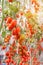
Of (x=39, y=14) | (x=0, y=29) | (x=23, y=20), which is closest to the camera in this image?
(x=0, y=29)

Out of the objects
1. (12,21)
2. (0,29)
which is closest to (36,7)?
(12,21)

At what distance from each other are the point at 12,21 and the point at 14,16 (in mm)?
43

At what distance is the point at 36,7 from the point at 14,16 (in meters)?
0.27

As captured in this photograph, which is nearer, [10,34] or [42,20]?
[10,34]

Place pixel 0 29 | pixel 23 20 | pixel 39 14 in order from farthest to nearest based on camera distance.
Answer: pixel 39 14, pixel 23 20, pixel 0 29

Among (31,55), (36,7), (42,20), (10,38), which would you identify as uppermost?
(36,7)

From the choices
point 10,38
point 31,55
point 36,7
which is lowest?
point 31,55

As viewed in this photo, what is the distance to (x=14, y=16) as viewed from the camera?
1385 mm

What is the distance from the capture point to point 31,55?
1537mm

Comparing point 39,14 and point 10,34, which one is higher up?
point 39,14

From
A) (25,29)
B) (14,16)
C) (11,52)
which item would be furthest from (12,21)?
(11,52)

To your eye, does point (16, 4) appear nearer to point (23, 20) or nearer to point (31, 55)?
point (23, 20)

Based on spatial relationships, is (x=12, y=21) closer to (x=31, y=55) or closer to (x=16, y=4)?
(x=16, y=4)

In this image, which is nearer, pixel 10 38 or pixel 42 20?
pixel 10 38
